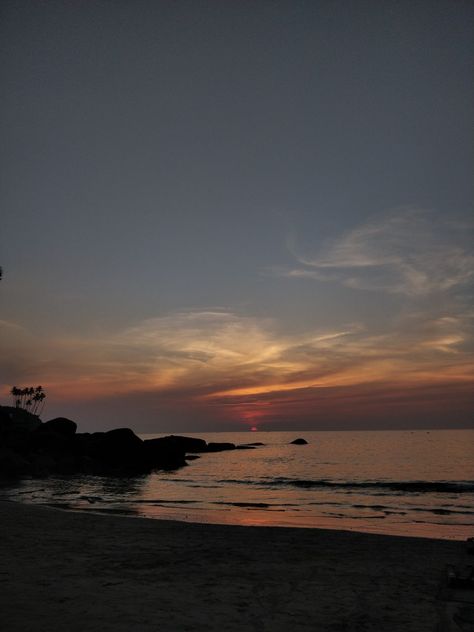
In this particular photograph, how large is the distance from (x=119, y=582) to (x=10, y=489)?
86.0 ft

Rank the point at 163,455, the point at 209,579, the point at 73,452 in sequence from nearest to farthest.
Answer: the point at 209,579, the point at 73,452, the point at 163,455

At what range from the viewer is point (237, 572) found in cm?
1072

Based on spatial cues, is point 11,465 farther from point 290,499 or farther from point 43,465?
point 290,499

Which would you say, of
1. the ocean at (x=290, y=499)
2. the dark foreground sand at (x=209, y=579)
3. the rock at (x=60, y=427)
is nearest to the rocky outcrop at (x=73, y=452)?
the rock at (x=60, y=427)

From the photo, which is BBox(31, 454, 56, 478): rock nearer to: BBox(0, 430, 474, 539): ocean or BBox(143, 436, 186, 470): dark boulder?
BBox(0, 430, 474, 539): ocean

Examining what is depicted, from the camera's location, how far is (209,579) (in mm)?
9922

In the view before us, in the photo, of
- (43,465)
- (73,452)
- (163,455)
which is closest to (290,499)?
(43,465)

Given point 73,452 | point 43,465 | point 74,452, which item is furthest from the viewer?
point 74,452

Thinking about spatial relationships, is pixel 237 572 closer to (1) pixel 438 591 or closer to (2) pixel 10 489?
(1) pixel 438 591

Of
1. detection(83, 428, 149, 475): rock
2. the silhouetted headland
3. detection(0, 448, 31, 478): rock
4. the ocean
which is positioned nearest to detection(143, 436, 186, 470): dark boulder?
the silhouetted headland

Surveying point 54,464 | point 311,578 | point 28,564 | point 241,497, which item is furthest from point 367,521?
point 54,464

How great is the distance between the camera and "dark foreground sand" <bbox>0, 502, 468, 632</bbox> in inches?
290

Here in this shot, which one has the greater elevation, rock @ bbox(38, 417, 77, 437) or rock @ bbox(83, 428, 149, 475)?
rock @ bbox(38, 417, 77, 437)

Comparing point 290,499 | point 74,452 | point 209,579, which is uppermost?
point 209,579
